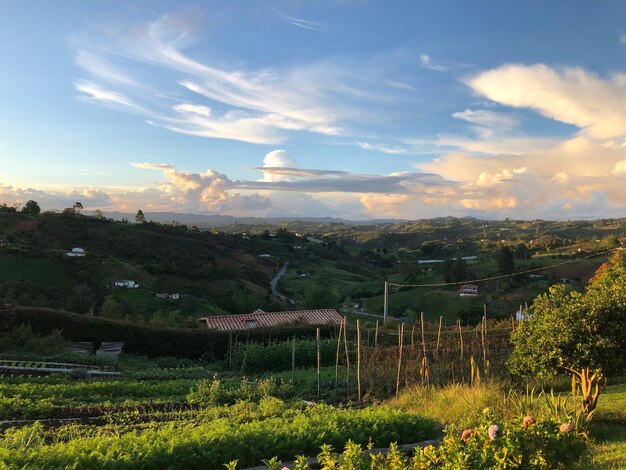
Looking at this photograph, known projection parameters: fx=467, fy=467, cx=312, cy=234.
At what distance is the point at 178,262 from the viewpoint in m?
52.3

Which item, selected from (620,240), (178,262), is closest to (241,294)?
(178,262)

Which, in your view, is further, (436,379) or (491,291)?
(491,291)

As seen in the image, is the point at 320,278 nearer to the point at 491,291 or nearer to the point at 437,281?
the point at 437,281

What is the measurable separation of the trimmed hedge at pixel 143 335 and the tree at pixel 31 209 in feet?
138

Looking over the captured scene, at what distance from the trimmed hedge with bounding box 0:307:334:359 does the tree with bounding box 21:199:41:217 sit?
41.9m

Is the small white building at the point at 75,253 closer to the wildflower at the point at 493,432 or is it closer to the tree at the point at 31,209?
the tree at the point at 31,209

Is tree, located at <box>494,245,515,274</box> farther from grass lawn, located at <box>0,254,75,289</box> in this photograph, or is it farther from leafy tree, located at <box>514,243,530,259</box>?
grass lawn, located at <box>0,254,75,289</box>

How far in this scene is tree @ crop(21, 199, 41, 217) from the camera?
54.1m

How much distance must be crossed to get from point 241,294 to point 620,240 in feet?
144

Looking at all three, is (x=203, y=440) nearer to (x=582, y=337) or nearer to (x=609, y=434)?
(x=582, y=337)

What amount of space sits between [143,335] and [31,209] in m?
45.8

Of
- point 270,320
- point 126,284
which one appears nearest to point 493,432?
point 270,320

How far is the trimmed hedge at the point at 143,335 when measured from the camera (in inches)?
703

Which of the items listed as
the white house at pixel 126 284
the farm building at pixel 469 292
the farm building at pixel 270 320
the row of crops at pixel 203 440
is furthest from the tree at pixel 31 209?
the row of crops at pixel 203 440
